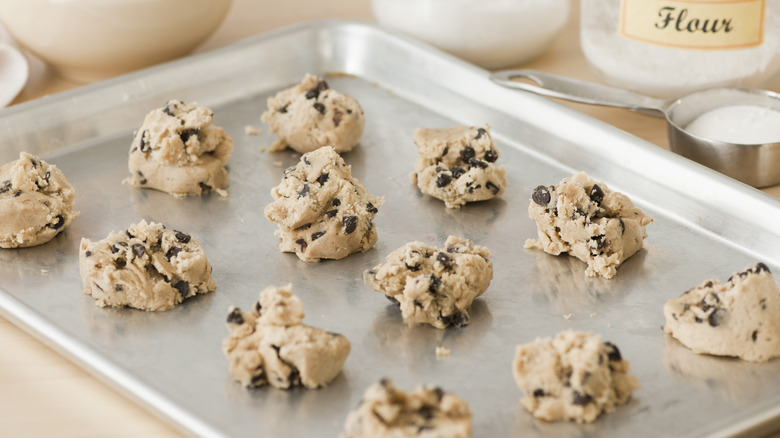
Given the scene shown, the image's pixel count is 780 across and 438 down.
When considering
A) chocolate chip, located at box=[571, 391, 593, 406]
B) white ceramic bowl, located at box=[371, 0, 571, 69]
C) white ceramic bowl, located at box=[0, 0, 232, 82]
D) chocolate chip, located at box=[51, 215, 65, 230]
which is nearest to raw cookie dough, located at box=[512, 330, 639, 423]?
chocolate chip, located at box=[571, 391, 593, 406]

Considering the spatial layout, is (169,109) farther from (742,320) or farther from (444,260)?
(742,320)

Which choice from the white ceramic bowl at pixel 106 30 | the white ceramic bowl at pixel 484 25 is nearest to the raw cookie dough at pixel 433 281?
the white ceramic bowl at pixel 484 25

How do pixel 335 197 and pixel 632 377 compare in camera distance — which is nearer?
pixel 632 377

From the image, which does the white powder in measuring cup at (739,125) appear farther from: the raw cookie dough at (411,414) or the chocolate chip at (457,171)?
the raw cookie dough at (411,414)

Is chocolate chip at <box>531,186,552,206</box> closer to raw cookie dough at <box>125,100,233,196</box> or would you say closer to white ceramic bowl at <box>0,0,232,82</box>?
raw cookie dough at <box>125,100,233,196</box>

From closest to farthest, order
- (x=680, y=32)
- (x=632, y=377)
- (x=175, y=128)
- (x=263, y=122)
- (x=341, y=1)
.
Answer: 1. (x=632, y=377)
2. (x=175, y=128)
3. (x=680, y=32)
4. (x=263, y=122)
5. (x=341, y=1)

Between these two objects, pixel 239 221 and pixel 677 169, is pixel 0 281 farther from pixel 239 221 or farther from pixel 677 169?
pixel 677 169

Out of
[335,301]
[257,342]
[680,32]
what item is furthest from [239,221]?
[680,32]
